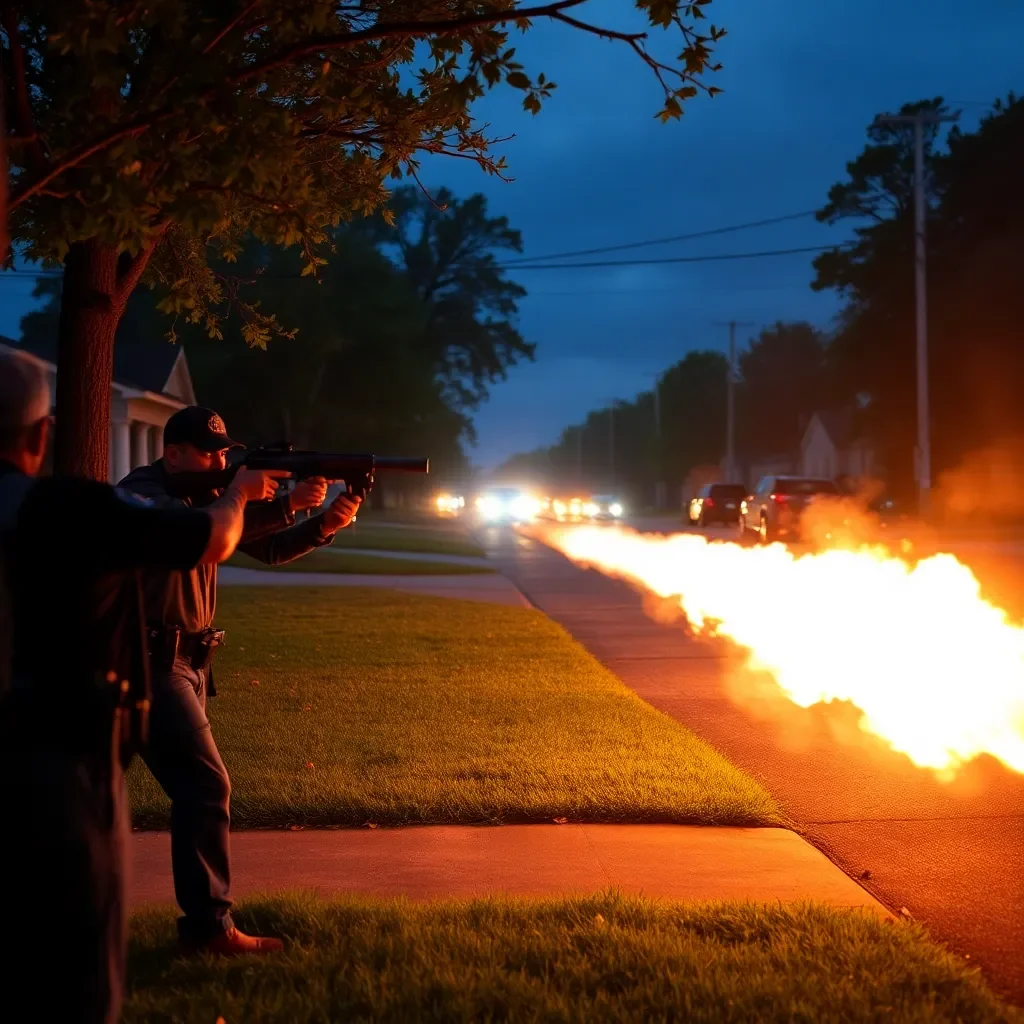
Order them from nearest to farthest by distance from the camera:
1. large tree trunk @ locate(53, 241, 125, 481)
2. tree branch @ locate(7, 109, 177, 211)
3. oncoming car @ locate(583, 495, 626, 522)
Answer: tree branch @ locate(7, 109, 177, 211), large tree trunk @ locate(53, 241, 125, 481), oncoming car @ locate(583, 495, 626, 522)

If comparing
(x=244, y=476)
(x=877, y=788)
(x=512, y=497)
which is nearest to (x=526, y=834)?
(x=877, y=788)

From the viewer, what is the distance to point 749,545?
37688mm

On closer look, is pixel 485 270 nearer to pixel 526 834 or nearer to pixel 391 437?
pixel 391 437

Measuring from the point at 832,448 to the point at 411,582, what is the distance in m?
71.0

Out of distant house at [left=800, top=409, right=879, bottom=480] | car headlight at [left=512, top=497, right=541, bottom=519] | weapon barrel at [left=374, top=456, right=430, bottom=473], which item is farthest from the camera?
distant house at [left=800, top=409, right=879, bottom=480]

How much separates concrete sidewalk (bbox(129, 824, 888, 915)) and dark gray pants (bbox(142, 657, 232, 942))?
977 millimetres

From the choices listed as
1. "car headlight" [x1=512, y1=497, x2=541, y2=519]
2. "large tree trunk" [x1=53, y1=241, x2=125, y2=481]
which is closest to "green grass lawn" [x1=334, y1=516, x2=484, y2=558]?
"car headlight" [x1=512, y1=497, x2=541, y2=519]

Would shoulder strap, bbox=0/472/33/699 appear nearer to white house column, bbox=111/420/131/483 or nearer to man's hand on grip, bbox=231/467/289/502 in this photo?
man's hand on grip, bbox=231/467/289/502

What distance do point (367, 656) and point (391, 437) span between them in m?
53.3

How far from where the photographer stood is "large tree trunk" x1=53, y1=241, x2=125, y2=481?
29.7ft

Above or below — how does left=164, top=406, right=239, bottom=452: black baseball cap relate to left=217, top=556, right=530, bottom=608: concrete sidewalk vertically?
above

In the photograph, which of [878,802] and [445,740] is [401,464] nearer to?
[878,802]

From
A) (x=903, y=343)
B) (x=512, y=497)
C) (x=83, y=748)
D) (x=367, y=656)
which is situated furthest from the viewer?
(x=512, y=497)

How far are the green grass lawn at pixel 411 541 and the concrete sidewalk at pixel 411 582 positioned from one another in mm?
8240
